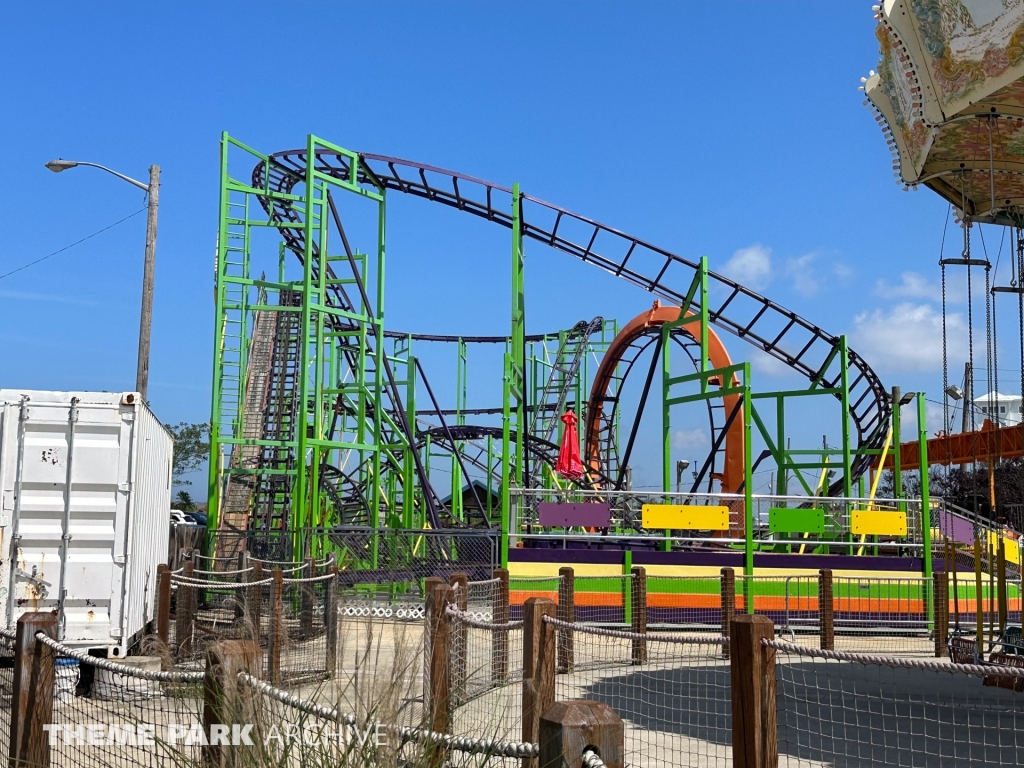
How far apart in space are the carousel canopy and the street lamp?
1060 centimetres

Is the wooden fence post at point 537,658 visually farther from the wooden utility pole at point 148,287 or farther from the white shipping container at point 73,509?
the wooden utility pole at point 148,287

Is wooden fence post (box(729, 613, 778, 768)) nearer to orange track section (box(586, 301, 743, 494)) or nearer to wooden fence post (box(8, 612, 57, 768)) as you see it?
wooden fence post (box(8, 612, 57, 768))

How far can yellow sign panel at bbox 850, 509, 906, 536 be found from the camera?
57.3 ft

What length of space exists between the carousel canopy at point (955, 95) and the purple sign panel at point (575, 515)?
22.0 ft

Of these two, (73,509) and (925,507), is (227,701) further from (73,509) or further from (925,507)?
(925,507)

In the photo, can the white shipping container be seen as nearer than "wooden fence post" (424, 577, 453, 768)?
No

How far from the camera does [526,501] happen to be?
17.4 m

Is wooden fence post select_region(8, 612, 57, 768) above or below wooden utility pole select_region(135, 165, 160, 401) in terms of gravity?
below

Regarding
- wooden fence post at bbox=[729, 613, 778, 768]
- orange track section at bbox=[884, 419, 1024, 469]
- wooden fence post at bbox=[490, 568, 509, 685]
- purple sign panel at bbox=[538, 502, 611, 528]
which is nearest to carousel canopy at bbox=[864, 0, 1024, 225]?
wooden fence post at bbox=[490, 568, 509, 685]

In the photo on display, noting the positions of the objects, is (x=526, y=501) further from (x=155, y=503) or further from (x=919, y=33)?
(x=919, y=33)

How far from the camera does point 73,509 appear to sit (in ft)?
33.0

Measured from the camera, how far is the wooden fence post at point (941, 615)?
44.8ft

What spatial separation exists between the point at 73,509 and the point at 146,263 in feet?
24.1

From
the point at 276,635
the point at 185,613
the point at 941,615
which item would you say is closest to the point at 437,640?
the point at 276,635
